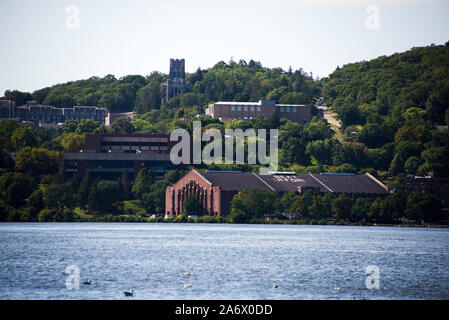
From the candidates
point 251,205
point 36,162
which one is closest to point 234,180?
point 251,205

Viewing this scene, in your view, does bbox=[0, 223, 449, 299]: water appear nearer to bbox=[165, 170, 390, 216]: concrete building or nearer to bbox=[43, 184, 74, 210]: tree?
bbox=[43, 184, 74, 210]: tree

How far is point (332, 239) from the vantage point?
11875 cm

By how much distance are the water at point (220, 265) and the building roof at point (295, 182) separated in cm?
5199

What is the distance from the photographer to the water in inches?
2414

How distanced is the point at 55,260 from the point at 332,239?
47.9 m

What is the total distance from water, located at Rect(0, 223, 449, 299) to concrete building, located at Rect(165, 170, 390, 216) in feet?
157

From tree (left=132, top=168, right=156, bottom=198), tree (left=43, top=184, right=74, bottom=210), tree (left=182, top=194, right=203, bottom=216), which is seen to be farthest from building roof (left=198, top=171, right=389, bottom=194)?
Answer: tree (left=43, top=184, right=74, bottom=210)

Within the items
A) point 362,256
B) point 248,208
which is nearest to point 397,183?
point 248,208

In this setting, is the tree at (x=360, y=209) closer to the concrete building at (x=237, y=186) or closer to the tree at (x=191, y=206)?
the concrete building at (x=237, y=186)

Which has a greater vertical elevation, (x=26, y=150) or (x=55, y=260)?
(x=26, y=150)

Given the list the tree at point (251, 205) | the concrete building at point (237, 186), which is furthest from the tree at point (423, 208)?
the tree at point (251, 205)

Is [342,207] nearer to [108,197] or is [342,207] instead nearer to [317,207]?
[317,207]

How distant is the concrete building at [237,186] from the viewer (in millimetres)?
172750
